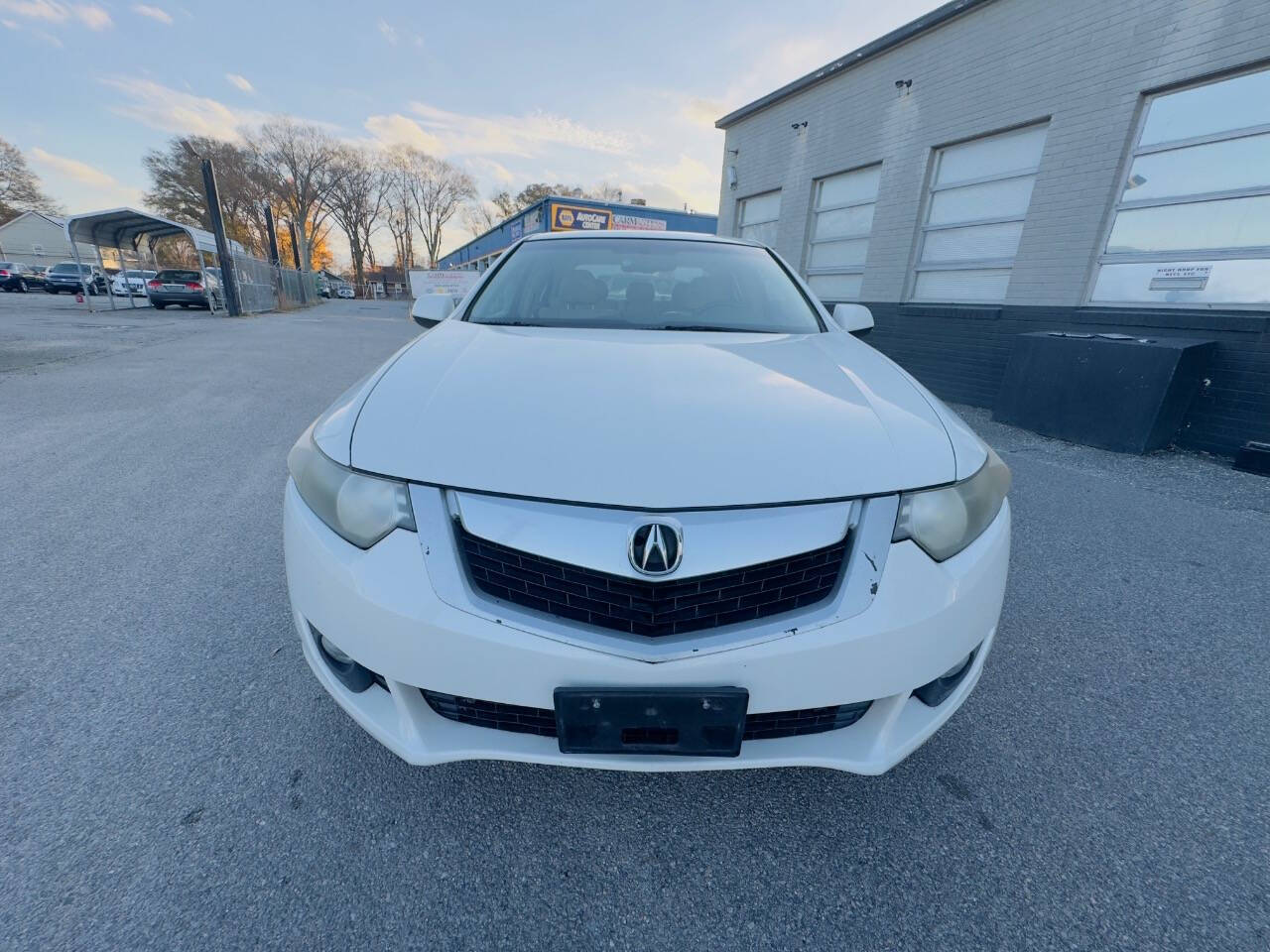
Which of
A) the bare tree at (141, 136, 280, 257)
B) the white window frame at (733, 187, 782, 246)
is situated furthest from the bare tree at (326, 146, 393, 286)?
the white window frame at (733, 187, 782, 246)

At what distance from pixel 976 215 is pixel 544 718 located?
8.19 meters

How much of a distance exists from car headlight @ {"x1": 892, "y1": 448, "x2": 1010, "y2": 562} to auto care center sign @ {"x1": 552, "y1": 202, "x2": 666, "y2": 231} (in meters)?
20.2

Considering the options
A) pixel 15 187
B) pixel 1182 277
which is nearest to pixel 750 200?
pixel 1182 277

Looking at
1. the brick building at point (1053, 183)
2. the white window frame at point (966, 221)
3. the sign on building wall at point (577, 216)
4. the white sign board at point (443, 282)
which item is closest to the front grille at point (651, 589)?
the brick building at point (1053, 183)

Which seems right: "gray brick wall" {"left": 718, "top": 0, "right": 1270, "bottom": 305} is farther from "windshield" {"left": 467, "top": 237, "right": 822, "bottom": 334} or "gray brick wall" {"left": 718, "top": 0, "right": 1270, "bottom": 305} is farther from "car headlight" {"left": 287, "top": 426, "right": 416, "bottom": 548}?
"car headlight" {"left": 287, "top": 426, "right": 416, "bottom": 548}

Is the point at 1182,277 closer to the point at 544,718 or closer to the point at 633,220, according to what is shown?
the point at 544,718

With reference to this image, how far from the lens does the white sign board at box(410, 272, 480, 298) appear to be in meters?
21.9

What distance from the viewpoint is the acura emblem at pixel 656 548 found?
3.36ft

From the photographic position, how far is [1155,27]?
203 inches

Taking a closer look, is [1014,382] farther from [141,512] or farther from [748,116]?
[748,116]

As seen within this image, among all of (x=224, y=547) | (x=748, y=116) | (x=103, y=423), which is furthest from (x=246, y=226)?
(x=224, y=547)

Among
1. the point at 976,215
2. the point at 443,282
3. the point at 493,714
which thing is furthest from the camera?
the point at 443,282

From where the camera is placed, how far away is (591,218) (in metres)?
20.1

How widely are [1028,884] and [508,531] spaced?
1355mm
